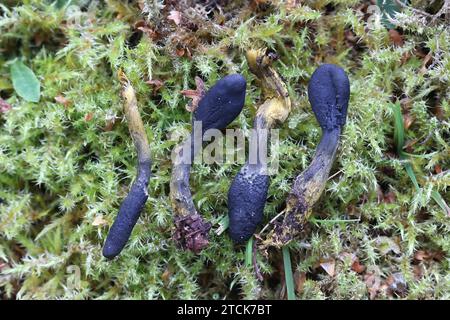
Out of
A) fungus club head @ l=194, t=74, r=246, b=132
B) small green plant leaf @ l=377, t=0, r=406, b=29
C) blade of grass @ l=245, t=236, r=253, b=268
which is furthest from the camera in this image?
small green plant leaf @ l=377, t=0, r=406, b=29

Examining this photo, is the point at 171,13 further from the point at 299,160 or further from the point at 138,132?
the point at 299,160

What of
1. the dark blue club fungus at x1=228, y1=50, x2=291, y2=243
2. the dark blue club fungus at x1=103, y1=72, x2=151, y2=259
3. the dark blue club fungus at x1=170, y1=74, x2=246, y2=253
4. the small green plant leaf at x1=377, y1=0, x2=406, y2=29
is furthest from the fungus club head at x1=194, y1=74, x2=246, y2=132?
the small green plant leaf at x1=377, y1=0, x2=406, y2=29

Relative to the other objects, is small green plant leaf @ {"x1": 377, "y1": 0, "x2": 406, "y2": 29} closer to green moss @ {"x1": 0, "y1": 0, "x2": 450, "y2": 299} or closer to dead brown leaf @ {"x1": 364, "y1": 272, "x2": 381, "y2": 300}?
green moss @ {"x1": 0, "y1": 0, "x2": 450, "y2": 299}

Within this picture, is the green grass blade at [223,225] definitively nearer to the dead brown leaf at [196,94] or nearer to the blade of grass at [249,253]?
the blade of grass at [249,253]

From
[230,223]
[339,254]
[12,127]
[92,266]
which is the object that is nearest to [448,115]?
[339,254]

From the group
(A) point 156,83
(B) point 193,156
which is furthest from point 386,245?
(A) point 156,83

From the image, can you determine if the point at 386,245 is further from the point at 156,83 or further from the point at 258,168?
the point at 156,83

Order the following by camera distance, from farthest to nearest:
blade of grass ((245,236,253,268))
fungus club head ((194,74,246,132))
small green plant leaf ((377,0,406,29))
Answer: small green plant leaf ((377,0,406,29))
blade of grass ((245,236,253,268))
fungus club head ((194,74,246,132))
